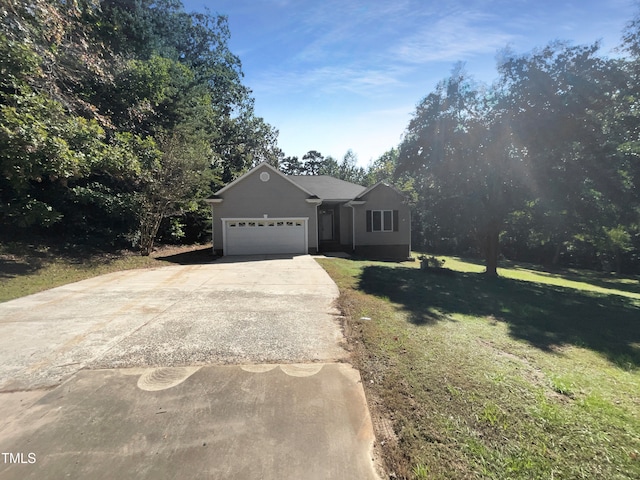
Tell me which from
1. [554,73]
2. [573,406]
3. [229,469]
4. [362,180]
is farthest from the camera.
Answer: [362,180]

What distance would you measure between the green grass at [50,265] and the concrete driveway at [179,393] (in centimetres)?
242

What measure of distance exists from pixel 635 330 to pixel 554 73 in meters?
8.88

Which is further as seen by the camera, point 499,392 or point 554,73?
point 554,73

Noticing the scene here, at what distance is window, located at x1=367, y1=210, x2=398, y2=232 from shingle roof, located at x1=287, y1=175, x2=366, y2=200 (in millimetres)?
1715

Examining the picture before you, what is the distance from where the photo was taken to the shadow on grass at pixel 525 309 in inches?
220

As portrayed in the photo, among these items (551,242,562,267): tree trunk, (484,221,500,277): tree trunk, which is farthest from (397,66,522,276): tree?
(551,242,562,267): tree trunk

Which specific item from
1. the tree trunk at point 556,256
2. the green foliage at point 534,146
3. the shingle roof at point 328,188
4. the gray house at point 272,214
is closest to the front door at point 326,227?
the shingle roof at point 328,188

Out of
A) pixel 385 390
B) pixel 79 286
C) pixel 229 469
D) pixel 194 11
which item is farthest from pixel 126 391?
pixel 194 11

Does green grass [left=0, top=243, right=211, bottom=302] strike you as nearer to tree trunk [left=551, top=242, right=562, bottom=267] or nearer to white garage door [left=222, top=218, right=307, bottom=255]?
white garage door [left=222, top=218, right=307, bottom=255]

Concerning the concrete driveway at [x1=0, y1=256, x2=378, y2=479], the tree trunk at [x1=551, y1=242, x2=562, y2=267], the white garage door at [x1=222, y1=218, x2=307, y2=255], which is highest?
the white garage door at [x1=222, y1=218, x2=307, y2=255]

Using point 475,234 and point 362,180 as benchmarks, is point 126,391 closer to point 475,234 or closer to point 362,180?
point 475,234

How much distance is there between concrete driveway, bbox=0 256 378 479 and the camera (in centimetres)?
252

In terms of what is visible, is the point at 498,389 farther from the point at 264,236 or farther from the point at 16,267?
the point at 264,236

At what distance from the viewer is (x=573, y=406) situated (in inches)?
124
